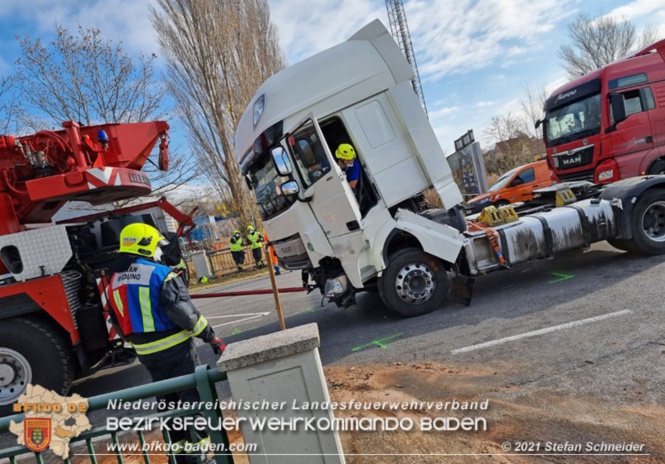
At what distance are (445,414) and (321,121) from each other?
144 inches

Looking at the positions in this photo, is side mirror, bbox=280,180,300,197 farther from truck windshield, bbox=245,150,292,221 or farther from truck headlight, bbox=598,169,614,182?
truck headlight, bbox=598,169,614,182

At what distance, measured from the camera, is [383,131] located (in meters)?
5.29

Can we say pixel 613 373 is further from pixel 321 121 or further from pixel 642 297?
pixel 321 121

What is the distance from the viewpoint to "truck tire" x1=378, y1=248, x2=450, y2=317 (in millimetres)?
5371

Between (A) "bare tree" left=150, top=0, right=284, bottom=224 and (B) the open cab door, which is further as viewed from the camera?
(A) "bare tree" left=150, top=0, right=284, bottom=224

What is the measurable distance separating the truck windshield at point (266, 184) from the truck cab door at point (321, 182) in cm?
37

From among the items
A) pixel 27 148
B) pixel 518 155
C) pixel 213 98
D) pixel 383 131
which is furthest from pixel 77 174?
pixel 518 155

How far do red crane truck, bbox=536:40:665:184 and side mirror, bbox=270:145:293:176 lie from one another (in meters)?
6.90

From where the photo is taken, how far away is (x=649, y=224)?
20.2ft

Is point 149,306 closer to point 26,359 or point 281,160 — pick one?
point 281,160

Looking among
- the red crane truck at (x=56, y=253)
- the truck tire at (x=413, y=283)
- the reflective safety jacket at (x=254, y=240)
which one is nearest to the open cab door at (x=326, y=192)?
the truck tire at (x=413, y=283)

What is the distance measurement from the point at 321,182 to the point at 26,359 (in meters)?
3.88

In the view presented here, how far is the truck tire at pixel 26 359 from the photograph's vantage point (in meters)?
4.45

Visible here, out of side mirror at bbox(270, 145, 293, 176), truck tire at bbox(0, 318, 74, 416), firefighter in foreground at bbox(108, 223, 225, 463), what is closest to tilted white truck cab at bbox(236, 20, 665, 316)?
side mirror at bbox(270, 145, 293, 176)
